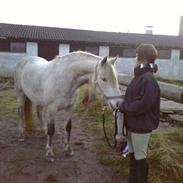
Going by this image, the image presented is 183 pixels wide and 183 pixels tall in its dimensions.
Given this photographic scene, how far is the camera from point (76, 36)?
73.8 feet

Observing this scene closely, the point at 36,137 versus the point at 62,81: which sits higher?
the point at 62,81

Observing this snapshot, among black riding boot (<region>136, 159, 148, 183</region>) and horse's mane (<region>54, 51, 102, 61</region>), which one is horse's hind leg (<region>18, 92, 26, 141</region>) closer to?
horse's mane (<region>54, 51, 102, 61</region>)

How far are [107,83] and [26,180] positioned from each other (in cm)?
157

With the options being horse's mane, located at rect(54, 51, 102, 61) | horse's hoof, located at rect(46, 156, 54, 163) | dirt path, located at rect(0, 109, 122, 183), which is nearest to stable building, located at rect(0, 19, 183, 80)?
dirt path, located at rect(0, 109, 122, 183)

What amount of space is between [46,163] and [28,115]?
1.59 meters

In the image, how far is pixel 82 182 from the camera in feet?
11.9

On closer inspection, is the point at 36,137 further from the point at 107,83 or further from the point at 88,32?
the point at 88,32

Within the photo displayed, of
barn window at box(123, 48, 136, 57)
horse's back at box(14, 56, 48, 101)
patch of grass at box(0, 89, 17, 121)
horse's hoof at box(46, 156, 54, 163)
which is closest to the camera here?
horse's hoof at box(46, 156, 54, 163)

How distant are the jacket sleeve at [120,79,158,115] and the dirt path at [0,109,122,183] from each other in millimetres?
1233

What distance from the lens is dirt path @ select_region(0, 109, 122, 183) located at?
145 inches

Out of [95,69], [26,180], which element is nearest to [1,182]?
[26,180]

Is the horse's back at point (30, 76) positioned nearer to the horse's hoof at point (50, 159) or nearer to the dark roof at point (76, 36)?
the horse's hoof at point (50, 159)

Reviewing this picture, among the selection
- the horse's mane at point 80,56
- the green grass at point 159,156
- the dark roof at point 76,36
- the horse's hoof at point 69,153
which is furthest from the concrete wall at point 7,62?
the horse's mane at point 80,56

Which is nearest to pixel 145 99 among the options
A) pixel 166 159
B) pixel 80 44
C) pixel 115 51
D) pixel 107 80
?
pixel 107 80
